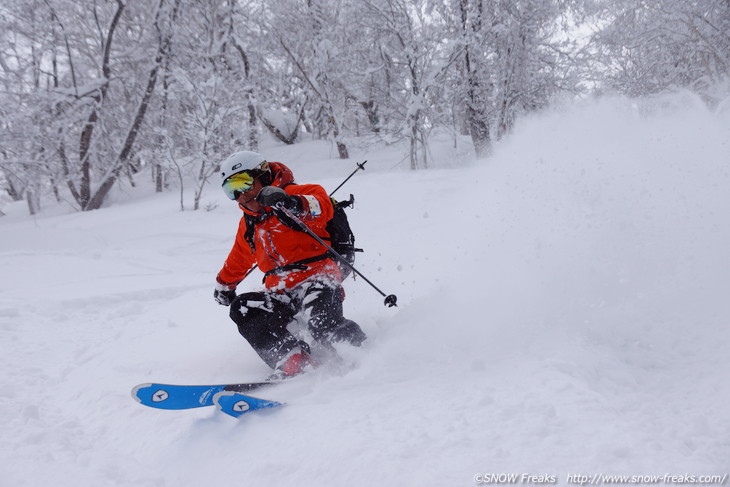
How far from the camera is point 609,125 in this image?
5652mm

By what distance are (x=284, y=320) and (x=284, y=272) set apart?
0.34 metres

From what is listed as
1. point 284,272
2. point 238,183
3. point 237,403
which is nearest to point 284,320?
point 284,272

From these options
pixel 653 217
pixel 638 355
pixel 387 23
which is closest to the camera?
pixel 638 355

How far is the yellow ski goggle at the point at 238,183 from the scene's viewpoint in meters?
3.21

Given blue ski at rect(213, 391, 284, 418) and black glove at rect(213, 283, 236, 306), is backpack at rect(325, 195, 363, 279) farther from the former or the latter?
blue ski at rect(213, 391, 284, 418)

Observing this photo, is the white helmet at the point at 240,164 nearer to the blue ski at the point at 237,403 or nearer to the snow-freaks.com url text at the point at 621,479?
the blue ski at the point at 237,403

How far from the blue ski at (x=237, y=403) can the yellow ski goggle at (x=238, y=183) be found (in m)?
1.38

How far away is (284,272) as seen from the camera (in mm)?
3363

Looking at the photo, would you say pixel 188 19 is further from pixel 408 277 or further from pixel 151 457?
pixel 151 457

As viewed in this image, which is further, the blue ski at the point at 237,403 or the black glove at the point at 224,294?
the black glove at the point at 224,294

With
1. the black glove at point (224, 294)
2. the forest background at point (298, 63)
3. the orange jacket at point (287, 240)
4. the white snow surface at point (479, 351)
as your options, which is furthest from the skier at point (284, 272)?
the forest background at point (298, 63)

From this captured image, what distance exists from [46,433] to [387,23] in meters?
14.2

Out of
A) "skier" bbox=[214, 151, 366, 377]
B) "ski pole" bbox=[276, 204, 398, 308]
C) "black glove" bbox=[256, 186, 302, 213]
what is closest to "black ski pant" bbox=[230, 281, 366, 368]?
"skier" bbox=[214, 151, 366, 377]

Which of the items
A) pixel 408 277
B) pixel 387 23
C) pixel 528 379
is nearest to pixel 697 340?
pixel 528 379
